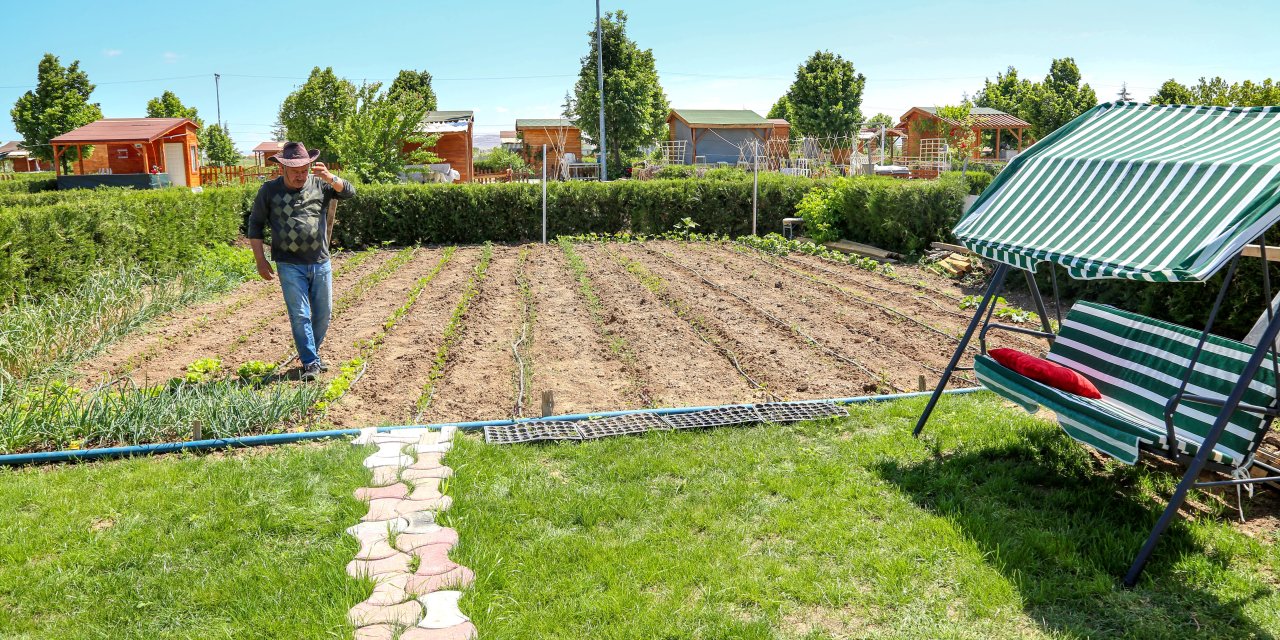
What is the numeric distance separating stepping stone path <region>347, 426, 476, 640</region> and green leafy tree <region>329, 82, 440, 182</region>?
64.5 feet

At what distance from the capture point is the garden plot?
633 cm

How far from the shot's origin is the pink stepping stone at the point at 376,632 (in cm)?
308

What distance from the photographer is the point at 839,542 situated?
380 cm

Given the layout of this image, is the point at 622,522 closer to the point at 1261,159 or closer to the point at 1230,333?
the point at 1261,159

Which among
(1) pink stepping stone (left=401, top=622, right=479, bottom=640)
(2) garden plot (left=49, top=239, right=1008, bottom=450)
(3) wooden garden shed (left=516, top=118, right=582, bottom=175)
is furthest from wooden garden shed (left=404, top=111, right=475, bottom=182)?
(1) pink stepping stone (left=401, top=622, right=479, bottom=640)

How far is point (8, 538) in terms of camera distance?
151 inches

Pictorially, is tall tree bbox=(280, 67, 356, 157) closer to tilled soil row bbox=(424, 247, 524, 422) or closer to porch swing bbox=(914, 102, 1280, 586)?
tilled soil row bbox=(424, 247, 524, 422)

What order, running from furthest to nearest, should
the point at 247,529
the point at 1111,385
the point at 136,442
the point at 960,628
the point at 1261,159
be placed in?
1. the point at 136,442
2. the point at 1111,385
3. the point at 247,529
4. the point at 1261,159
5. the point at 960,628

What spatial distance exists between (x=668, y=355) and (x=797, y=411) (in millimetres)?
2062

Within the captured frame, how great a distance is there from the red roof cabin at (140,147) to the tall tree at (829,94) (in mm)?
30622

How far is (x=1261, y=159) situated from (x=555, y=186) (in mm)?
14462

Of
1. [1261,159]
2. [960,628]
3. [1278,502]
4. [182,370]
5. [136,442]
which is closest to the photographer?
[960,628]

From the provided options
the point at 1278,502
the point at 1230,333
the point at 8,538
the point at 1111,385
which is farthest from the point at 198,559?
the point at 1230,333

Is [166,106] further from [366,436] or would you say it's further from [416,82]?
[366,436]
